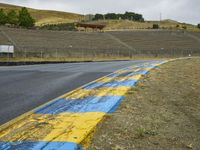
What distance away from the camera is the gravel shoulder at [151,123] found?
5.96 metres

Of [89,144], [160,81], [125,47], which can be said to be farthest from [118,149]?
[125,47]

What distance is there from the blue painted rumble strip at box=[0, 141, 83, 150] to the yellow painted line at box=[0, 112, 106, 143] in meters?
0.14

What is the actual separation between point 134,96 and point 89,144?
3880mm

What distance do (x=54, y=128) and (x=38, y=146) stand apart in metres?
0.91

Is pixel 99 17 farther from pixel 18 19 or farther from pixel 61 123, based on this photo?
pixel 61 123

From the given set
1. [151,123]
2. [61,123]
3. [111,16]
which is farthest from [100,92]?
[111,16]

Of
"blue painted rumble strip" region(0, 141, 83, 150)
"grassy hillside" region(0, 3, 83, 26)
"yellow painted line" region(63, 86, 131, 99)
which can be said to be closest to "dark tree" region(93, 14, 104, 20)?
"grassy hillside" region(0, 3, 83, 26)

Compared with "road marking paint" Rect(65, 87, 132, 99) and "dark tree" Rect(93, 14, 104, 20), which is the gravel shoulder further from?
"dark tree" Rect(93, 14, 104, 20)

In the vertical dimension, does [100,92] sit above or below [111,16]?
below

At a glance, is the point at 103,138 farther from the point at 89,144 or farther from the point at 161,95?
the point at 161,95

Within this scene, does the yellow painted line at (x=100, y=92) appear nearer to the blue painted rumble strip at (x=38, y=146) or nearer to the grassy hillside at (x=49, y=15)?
the blue painted rumble strip at (x=38, y=146)

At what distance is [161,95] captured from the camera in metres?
10.2

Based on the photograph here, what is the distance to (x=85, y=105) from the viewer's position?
8305 millimetres

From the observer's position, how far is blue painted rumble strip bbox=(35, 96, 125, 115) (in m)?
7.82
